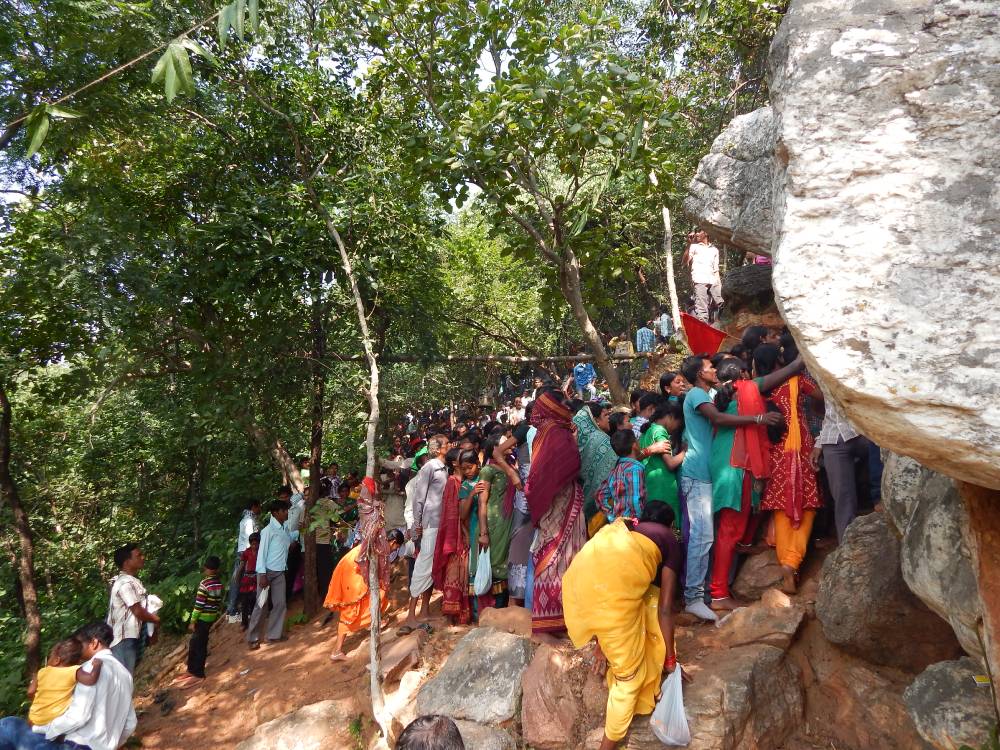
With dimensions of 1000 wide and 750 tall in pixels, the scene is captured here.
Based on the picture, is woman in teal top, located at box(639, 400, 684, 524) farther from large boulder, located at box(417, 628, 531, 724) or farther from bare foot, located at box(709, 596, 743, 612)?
large boulder, located at box(417, 628, 531, 724)

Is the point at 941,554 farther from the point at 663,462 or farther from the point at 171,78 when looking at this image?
the point at 171,78

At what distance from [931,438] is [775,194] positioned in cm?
98

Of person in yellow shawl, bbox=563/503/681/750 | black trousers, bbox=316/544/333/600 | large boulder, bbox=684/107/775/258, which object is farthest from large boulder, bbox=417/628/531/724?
large boulder, bbox=684/107/775/258

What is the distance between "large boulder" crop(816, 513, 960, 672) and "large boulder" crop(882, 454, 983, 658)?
658 mm

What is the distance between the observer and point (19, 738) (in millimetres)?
4219

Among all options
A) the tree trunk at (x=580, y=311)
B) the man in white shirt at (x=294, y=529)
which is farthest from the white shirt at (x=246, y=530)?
the tree trunk at (x=580, y=311)

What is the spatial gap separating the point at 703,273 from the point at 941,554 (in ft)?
24.7

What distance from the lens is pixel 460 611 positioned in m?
5.76

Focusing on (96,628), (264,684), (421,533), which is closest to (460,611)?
(421,533)

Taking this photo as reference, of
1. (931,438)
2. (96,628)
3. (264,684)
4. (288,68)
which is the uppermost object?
(288,68)

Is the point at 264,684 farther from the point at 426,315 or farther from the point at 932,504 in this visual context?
the point at 932,504

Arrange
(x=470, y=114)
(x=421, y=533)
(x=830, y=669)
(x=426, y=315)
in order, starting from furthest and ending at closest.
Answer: (x=426, y=315), (x=421, y=533), (x=470, y=114), (x=830, y=669)

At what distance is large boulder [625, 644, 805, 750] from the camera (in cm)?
344

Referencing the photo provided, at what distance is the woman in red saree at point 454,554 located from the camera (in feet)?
18.8
